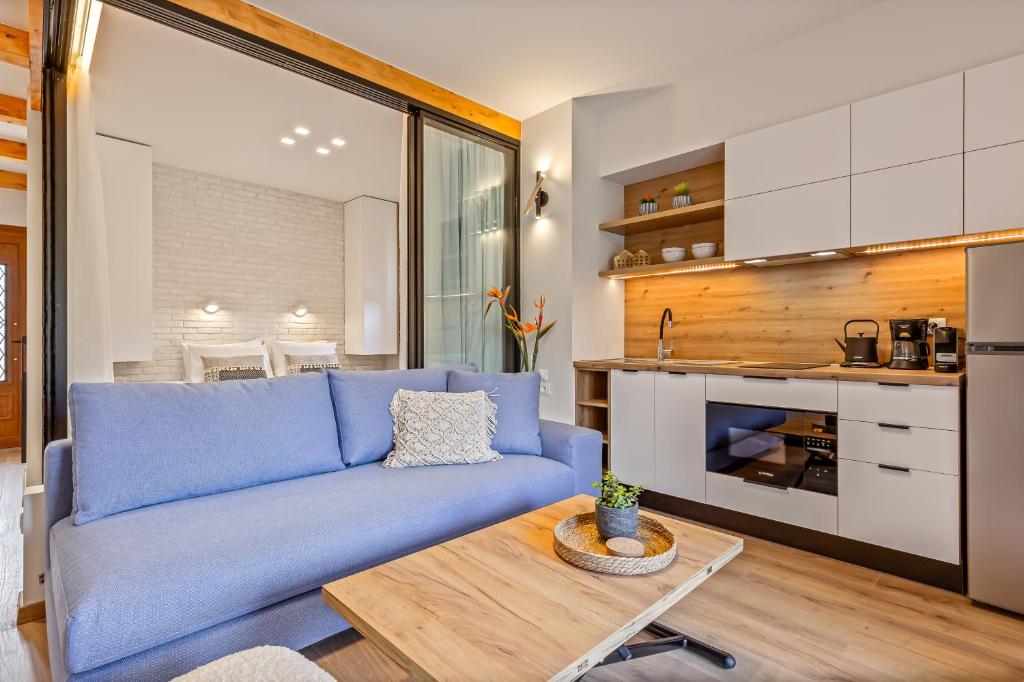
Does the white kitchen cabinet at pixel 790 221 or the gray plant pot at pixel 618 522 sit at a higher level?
the white kitchen cabinet at pixel 790 221

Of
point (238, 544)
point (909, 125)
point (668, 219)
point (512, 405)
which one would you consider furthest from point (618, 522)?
point (668, 219)

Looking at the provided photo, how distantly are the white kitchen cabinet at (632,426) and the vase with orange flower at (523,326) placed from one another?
642mm

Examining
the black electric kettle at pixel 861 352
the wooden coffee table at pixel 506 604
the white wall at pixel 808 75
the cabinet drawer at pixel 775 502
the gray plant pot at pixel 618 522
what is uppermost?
the white wall at pixel 808 75

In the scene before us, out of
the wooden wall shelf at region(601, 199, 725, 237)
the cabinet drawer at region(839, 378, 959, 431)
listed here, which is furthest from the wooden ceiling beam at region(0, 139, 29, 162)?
the cabinet drawer at region(839, 378, 959, 431)

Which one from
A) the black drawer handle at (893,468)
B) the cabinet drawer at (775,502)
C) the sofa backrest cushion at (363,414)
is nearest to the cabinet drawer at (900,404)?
the black drawer handle at (893,468)

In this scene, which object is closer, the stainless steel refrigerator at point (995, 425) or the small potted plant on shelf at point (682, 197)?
the stainless steel refrigerator at point (995, 425)

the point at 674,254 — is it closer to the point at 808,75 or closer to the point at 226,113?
the point at 808,75

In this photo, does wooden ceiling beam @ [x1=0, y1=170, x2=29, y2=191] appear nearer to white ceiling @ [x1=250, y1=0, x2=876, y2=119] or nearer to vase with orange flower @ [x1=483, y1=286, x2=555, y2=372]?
white ceiling @ [x1=250, y1=0, x2=876, y2=119]

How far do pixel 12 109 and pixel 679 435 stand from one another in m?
4.90

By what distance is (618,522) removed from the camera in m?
1.54

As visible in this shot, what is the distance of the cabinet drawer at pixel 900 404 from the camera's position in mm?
2180

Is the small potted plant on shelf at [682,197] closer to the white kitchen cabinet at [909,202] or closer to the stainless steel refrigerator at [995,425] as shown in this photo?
the white kitchen cabinet at [909,202]

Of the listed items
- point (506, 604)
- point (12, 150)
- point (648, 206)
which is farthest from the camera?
point (12, 150)

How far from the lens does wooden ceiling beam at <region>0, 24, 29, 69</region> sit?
8.55 feet
